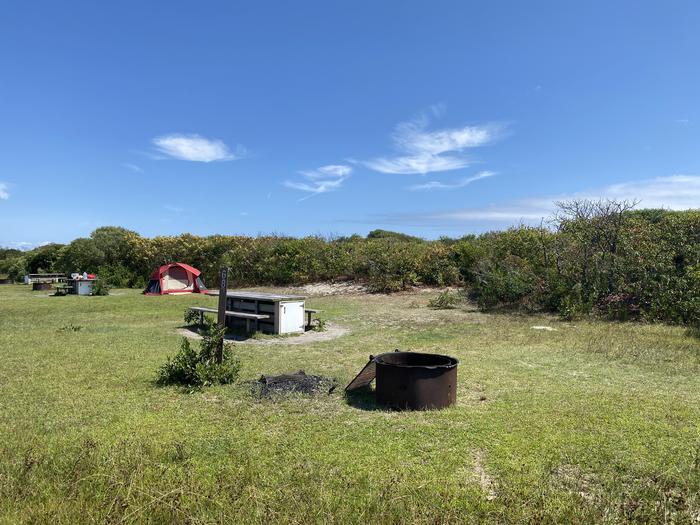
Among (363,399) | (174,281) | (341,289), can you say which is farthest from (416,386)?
(174,281)

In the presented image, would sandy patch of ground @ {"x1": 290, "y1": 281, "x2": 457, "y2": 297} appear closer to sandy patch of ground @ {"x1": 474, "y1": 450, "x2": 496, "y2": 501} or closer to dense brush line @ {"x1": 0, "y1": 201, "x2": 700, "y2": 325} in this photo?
dense brush line @ {"x1": 0, "y1": 201, "x2": 700, "y2": 325}

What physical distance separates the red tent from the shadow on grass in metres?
15.5

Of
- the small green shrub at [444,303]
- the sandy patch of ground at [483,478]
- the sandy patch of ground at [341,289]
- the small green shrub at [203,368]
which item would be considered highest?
the sandy patch of ground at [341,289]

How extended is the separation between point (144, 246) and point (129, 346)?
1822 centimetres

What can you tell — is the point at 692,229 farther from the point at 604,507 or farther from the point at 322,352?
the point at 604,507

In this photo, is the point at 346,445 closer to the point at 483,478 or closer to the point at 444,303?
the point at 483,478

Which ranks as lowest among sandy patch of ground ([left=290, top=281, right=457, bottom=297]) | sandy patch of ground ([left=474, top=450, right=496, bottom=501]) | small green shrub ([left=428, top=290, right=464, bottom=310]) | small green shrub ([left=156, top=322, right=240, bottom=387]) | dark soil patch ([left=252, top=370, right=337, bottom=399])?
sandy patch of ground ([left=474, top=450, right=496, bottom=501])

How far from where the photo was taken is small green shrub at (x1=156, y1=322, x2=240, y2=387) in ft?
17.7

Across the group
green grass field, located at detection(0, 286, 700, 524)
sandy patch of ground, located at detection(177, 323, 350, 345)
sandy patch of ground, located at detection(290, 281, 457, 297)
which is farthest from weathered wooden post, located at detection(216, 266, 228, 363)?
sandy patch of ground, located at detection(290, 281, 457, 297)

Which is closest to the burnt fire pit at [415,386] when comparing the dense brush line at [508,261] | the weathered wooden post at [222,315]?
the weathered wooden post at [222,315]

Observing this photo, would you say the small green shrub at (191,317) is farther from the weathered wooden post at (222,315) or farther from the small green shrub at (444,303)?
the small green shrub at (444,303)

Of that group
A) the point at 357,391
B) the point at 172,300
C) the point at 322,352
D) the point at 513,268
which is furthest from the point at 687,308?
the point at 172,300

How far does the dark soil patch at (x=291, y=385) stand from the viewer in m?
5.13

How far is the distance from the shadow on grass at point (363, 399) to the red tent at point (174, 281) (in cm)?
1550
